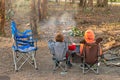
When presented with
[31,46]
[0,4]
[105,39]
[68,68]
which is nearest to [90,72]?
[68,68]

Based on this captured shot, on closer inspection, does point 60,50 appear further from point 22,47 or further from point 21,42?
point 21,42

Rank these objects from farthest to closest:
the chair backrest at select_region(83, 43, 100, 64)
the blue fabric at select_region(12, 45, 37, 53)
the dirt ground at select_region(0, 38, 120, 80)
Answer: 1. the blue fabric at select_region(12, 45, 37, 53)
2. the chair backrest at select_region(83, 43, 100, 64)
3. the dirt ground at select_region(0, 38, 120, 80)

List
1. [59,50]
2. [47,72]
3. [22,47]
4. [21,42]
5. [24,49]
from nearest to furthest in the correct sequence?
1. [59,50]
2. [47,72]
3. [24,49]
4. [22,47]
5. [21,42]

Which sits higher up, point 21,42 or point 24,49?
point 21,42

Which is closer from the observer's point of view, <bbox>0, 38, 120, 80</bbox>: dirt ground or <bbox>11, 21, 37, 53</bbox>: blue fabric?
<bbox>0, 38, 120, 80</bbox>: dirt ground

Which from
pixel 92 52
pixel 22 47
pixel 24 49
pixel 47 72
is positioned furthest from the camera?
pixel 22 47

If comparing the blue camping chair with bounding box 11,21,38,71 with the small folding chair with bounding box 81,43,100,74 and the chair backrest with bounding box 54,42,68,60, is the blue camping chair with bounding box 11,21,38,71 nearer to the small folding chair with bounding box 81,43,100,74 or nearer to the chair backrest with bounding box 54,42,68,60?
the chair backrest with bounding box 54,42,68,60

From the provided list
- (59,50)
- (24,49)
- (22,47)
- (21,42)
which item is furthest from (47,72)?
(21,42)

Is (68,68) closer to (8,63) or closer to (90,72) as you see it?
(90,72)

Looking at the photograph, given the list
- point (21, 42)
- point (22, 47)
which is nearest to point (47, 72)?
point (22, 47)

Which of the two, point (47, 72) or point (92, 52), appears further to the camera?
point (47, 72)

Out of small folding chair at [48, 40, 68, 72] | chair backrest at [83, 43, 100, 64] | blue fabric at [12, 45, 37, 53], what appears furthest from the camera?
blue fabric at [12, 45, 37, 53]

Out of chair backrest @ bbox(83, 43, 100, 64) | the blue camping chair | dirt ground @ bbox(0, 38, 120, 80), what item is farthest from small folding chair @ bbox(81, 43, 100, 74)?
the blue camping chair

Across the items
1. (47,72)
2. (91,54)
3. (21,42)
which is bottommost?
(47,72)
